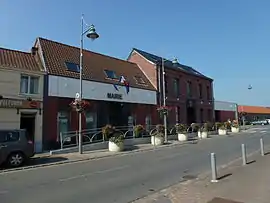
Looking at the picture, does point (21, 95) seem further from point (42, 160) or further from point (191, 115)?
point (191, 115)

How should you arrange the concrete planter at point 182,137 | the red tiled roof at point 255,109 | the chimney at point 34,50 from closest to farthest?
1. the chimney at point 34,50
2. the concrete planter at point 182,137
3. the red tiled roof at point 255,109

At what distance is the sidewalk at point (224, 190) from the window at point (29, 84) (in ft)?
46.9

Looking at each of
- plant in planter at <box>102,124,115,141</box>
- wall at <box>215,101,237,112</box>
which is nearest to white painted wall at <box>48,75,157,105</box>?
plant in planter at <box>102,124,115,141</box>

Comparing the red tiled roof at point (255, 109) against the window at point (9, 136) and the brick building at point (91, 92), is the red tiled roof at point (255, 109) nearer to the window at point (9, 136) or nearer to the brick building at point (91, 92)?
the brick building at point (91, 92)

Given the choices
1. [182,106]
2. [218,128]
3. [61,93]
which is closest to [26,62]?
[61,93]

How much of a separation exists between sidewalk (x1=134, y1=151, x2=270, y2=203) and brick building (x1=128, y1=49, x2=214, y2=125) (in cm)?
2414

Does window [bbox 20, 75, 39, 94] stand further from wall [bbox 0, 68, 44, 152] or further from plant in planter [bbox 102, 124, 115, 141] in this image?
plant in planter [bbox 102, 124, 115, 141]

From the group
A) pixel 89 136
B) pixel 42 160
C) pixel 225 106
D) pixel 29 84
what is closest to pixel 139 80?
pixel 89 136

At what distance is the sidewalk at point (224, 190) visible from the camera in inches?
Result: 292

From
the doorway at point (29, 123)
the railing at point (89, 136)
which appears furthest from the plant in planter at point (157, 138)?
the doorway at point (29, 123)

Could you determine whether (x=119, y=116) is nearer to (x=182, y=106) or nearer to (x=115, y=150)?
(x=115, y=150)

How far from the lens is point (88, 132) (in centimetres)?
2436

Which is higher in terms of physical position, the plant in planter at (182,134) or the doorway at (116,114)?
the doorway at (116,114)

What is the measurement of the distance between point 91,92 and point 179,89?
16.5 meters
